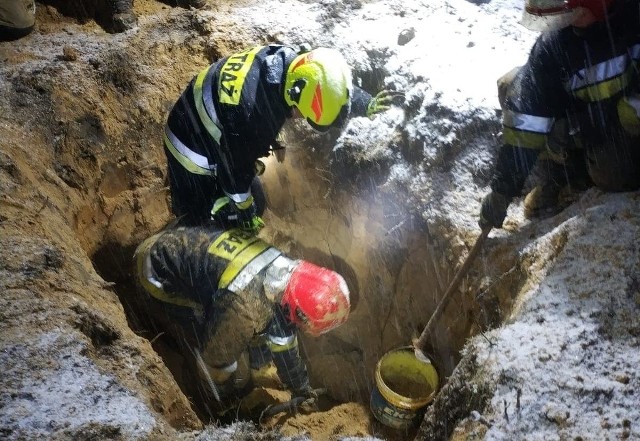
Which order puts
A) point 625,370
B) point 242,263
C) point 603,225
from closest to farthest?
point 625,370 < point 603,225 < point 242,263

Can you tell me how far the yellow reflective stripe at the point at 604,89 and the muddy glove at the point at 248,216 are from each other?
210cm

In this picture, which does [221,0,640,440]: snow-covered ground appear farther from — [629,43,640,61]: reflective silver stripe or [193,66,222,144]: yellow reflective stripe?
[193,66,222,144]: yellow reflective stripe

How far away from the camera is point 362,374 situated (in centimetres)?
407

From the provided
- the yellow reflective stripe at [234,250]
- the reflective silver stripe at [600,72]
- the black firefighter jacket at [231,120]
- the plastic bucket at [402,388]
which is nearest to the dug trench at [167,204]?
the plastic bucket at [402,388]

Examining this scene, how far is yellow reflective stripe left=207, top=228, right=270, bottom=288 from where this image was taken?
9.53ft

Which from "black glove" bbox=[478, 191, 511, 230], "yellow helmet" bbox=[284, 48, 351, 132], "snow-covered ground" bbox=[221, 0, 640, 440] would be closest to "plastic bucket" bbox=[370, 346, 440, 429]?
"snow-covered ground" bbox=[221, 0, 640, 440]

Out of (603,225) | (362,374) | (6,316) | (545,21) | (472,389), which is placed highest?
(545,21)

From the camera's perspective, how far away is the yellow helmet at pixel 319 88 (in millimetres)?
2916

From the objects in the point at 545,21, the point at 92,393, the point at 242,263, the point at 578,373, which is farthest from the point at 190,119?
the point at 578,373

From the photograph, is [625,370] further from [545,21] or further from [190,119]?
[190,119]

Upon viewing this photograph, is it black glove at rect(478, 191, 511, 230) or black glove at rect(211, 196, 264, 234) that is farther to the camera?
black glove at rect(211, 196, 264, 234)

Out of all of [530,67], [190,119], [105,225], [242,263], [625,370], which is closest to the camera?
[625,370]

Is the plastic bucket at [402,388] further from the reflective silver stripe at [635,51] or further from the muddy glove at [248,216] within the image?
the reflective silver stripe at [635,51]

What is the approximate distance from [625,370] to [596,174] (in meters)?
1.23
